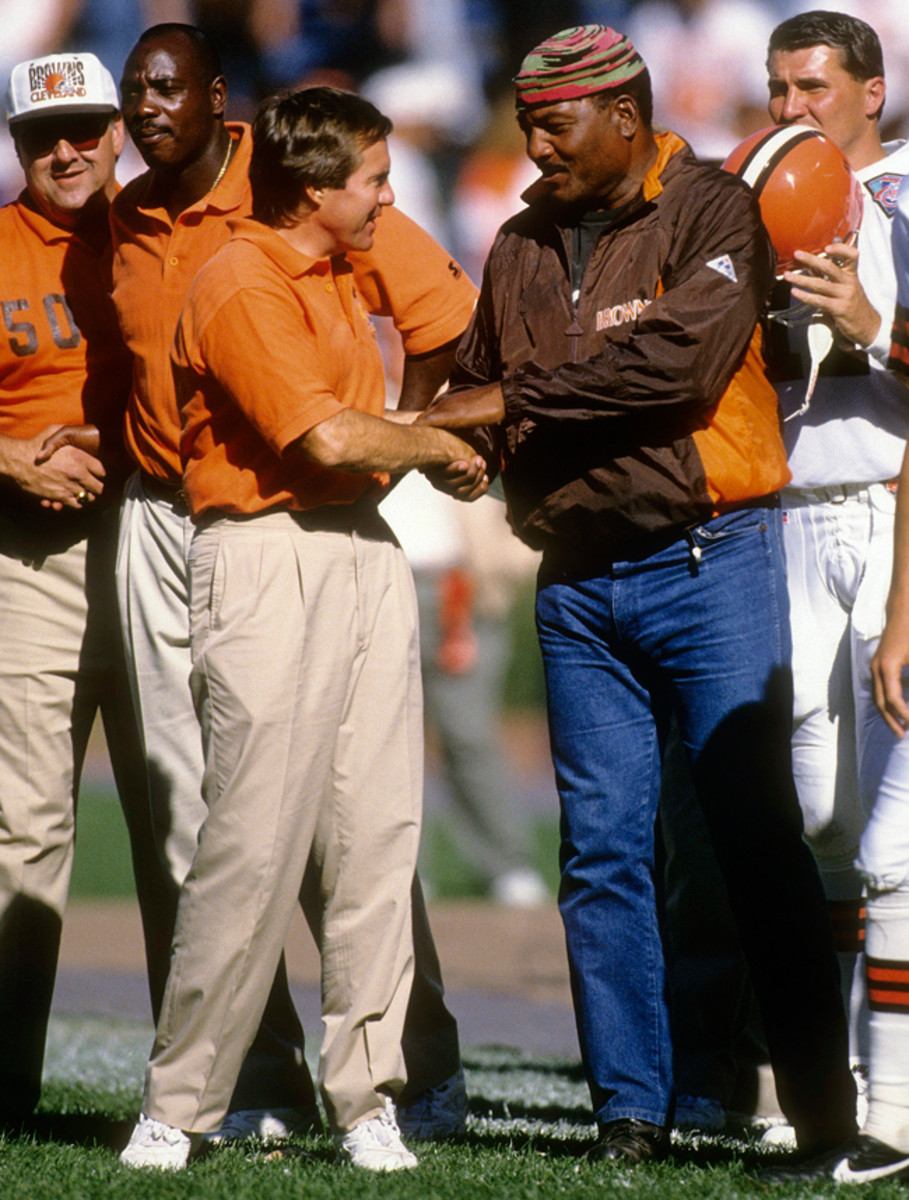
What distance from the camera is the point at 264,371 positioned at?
139 inches

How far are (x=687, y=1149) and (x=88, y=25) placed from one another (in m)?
12.4

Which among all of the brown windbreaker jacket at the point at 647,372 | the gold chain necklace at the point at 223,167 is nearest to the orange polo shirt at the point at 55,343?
the gold chain necklace at the point at 223,167

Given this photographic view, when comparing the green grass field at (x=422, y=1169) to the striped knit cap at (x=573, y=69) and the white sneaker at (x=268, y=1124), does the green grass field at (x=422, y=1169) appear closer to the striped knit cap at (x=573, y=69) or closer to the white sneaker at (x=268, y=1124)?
the white sneaker at (x=268, y=1124)

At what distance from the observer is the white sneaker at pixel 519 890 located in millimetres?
9234

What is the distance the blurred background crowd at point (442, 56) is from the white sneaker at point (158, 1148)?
947cm

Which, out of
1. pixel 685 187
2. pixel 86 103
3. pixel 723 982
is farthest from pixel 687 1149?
pixel 86 103

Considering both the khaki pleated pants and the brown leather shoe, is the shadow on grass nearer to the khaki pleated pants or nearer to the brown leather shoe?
the khaki pleated pants

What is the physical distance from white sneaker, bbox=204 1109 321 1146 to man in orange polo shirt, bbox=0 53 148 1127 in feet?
2.01

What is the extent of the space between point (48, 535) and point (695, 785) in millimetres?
1877

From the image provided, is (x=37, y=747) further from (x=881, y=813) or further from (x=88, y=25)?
(x=88, y=25)

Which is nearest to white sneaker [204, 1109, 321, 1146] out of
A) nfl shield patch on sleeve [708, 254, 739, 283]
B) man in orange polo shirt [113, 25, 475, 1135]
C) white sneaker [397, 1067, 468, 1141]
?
man in orange polo shirt [113, 25, 475, 1135]

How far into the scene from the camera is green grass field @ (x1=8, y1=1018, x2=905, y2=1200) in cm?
339

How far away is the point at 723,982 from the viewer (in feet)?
14.5

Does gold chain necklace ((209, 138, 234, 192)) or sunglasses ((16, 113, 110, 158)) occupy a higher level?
sunglasses ((16, 113, 110, 158))
